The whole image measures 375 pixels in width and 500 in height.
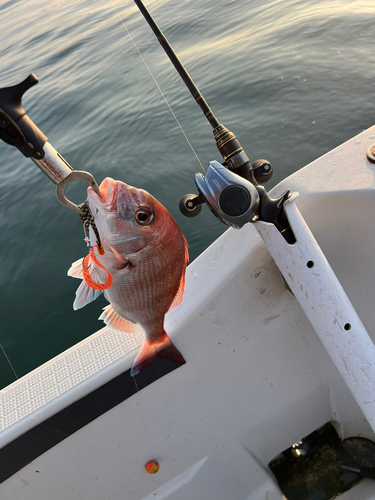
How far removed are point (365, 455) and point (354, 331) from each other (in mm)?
1096

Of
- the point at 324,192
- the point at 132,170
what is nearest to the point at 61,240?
the point at 132,170

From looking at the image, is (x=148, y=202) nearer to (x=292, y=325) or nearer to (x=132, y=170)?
(x=292, y=325)

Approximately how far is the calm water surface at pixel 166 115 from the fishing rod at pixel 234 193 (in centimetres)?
219

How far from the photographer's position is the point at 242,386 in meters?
2.03

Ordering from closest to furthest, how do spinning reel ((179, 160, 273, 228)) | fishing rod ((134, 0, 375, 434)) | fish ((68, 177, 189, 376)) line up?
fish ((68, 177, 189, 376)), spinning reel ((179, 160, 273, 228)), fishing rod ((134, 0, 375, 434))

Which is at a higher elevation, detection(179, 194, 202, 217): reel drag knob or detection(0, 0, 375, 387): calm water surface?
detection(179, 194, 202, 217): reel drag knob

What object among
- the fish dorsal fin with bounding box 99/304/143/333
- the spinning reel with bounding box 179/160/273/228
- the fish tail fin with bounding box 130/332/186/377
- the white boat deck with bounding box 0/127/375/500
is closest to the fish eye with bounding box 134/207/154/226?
the spinning reel with bounding box 179/160/273/228

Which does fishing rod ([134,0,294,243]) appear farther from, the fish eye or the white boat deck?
the white boat deck

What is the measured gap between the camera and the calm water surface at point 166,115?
152 inches

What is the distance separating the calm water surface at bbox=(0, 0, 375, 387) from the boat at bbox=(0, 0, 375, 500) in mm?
1605

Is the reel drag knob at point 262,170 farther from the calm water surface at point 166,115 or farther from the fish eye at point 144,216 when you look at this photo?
the calm water surface at point 166,115

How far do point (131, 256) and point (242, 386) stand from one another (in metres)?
1.15

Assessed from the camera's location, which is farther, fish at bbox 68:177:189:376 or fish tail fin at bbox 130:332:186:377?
fish tail fin at bbox 130:332:186:377

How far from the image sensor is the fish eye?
124 centimetres
